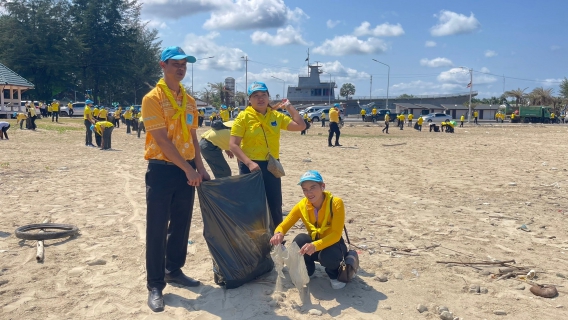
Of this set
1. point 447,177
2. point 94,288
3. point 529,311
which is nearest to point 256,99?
point 94,288

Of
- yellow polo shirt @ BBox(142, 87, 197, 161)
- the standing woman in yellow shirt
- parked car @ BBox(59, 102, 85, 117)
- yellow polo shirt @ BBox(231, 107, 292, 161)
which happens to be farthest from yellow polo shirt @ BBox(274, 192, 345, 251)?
parked car @ BBox(59, 102, 85, 117)

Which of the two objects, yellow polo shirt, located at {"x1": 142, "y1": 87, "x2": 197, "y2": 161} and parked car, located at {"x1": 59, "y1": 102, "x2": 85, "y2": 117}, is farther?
parked car, located at {"x1": 59, "y1": 102, "x2": 85, "y2": 117}

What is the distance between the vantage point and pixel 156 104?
3.46m

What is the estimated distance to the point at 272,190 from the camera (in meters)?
4.32

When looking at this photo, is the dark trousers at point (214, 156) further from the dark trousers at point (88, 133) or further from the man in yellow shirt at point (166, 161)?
the dark trousers at point (88, 133)

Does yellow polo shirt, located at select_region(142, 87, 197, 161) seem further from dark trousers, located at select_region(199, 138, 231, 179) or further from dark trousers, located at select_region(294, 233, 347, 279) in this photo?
dark trousers, located at select_region(199, 138, 231, 179)

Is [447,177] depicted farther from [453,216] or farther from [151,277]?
[151,277]

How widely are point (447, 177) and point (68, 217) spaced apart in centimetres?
733

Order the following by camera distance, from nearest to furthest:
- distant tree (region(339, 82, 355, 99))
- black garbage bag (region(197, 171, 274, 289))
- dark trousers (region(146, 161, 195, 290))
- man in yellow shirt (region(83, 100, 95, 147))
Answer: dark trousers (region(146, 161, 195, 290)) < black garbage bag (region(197, 171, 274, 289)) < man in yellow shirt (region(83, 100, 95, 147)) < distant tree (region(339, 82, 355, 99))

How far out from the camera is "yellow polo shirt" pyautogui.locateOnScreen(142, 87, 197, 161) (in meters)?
3.43

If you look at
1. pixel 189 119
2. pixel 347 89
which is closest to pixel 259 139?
pixel 189 119

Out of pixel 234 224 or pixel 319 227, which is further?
pixel 319 227

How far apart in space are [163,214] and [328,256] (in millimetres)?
1349

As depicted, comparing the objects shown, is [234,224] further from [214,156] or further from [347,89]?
[347,89]
